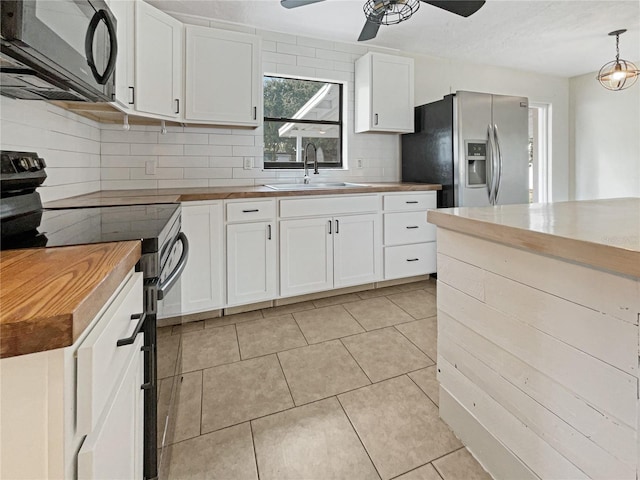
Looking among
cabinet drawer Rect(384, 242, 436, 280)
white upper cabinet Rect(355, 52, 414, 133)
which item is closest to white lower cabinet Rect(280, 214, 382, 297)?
cabinet drawer Rect(384, 242, 436, 280)

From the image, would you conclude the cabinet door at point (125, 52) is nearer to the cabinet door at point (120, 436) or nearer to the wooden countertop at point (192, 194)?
the wooden countertop at point (192, 194)

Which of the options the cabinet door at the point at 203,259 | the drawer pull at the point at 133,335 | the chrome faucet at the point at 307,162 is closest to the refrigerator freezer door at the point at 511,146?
the chrome faucet at the point at 307,162

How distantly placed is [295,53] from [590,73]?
4.20 m

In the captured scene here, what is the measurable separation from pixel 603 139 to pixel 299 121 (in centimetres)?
420

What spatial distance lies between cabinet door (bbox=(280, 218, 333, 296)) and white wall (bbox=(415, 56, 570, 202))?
2.27 meters

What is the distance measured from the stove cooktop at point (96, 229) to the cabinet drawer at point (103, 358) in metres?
0.19

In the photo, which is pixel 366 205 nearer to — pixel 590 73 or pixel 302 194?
pixel 302 194

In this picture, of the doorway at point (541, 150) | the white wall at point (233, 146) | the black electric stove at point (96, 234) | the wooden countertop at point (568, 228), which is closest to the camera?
the wooden countertop at point (568, 228)

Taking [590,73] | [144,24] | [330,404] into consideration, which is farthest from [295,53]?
[590,73]

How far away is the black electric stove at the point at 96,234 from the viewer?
90cm

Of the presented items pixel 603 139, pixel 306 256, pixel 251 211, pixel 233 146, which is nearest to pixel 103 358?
pixel 251 211

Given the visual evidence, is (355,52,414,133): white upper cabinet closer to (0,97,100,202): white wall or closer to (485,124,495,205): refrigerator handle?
(485,124,495,205): refrigerator handle

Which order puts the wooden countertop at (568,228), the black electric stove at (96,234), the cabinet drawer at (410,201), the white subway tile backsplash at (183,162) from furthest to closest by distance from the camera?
the cabinet drawer at (410,201)
the white subway tile backsplash at (183,162)
the black electric stove at (96,234)
the wooden countertop at (568,228)

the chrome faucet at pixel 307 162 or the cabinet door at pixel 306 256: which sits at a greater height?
the chrome faucet at pixel 307 162
